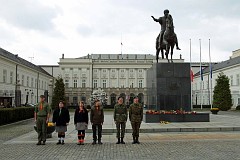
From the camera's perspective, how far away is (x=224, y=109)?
5234 centimetres

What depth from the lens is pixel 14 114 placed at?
24.0 m

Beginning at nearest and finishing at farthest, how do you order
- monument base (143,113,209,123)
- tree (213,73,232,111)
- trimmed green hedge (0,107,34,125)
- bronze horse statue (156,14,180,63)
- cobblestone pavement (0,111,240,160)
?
1. cobblestone pavement (0,111,240,160)
2. monument base (143,113,209,123)
3. bronze horse statue (156,14,180,63)
4. trimmed green hedge (0,107,34,125)
5. tree (213,73,232,111)

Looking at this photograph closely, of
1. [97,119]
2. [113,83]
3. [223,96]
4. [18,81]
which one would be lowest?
[97,119]

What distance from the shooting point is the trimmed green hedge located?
21062 mm

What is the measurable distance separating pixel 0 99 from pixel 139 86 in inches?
2836

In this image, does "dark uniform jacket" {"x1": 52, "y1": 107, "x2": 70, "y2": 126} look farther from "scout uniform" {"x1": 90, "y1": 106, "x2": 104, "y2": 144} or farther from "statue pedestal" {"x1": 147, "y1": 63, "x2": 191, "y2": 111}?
"statue pedestal" {"x1": 147, "y1": 63, "x2": 191, "y2": 111}

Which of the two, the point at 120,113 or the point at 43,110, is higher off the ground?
the point at 43,110

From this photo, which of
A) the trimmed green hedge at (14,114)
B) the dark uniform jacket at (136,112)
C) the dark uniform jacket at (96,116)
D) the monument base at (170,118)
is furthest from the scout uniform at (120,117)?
the trimmed green hedge at (14,114)

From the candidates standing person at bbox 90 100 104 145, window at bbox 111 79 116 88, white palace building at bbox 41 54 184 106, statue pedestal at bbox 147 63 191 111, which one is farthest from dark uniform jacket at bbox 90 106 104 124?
window at bbox 111 79 116 88

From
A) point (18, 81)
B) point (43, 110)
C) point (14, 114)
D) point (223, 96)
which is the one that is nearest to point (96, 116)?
point (43, 110)

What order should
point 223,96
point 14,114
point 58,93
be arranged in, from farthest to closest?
point 58,93 → point 223,96 → point 14,114

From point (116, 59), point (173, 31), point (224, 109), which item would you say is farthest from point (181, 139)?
point (116, 59)

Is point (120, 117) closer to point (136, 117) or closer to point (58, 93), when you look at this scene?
point (136, 117)

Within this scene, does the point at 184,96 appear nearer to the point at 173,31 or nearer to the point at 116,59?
the point at 173,31
